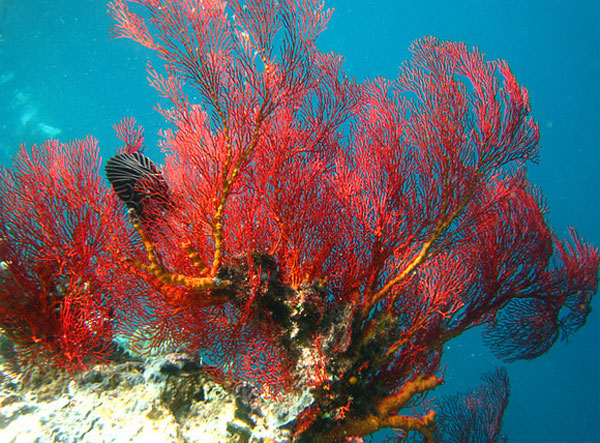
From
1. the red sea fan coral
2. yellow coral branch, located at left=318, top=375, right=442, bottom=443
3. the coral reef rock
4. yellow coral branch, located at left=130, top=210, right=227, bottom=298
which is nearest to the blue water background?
yellow coral branch, located at left=318, top=375, right=442, bottom=443

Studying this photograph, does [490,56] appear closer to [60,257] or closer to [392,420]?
[392,420]

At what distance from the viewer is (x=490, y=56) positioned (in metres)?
47.0

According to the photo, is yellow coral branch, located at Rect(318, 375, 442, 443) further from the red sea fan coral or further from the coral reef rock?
the red sea fan coral

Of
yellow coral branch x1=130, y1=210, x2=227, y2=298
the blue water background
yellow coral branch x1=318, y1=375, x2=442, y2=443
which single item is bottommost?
yellow coral branch x1=318, y1=375, x2=442, y2=443

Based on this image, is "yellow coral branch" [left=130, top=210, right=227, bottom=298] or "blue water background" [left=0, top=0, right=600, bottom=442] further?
"blue water background" [left=0, top=0, right=600, bottom=442]

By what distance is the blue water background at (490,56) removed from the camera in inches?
1314

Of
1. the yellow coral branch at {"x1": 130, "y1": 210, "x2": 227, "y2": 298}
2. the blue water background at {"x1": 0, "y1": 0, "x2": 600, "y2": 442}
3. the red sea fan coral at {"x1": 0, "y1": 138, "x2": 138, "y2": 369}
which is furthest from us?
the blue water background at {"x1": 0, "y1": 0, "x2": 600, "y2": 442}

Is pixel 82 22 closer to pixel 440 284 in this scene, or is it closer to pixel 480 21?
pixel 440 284

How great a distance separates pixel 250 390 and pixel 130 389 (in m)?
1.12

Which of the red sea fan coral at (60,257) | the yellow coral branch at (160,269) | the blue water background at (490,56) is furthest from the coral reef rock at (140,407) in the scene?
the blue water background at (490,56)

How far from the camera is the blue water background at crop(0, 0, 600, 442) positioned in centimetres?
3338

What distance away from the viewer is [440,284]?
319 centimetres

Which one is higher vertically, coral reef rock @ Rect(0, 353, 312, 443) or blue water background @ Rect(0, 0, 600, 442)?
blue water background @ Rect(0, 0, 600, 442)

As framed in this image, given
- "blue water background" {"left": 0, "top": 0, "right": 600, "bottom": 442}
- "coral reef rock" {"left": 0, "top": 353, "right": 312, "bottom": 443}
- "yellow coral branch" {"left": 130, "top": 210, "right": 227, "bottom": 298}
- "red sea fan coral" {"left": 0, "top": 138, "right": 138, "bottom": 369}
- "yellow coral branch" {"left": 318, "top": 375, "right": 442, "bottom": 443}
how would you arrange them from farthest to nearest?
"blue water background" {"left": 0, "top": 0, "right": 600, "bottom": 442} → "red sea fan coral" {"left": 0, "top": 138, "right": 138, "bottom": 369} → "yellow coral branch" {"left": 318, "top": 375, "right": 442, "bottom": 443} → "coral reef rock" {"left": 0, "top": 353, "right": 312, "bottom": 443} → "yellow coral branch" {"left": 130, "top": 210, "right": 227, "bottom": 298}
